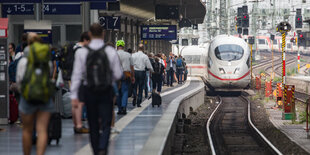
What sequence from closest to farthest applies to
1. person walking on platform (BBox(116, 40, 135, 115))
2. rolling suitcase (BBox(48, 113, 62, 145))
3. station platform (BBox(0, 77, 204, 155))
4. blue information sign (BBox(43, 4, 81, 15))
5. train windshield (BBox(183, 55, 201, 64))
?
station platform (BBox(0, 77, 204, 155)) → rolling suitcase (BBox(48, 113, 62, 145)) → person walking on platform (BBox(116, 40, 135, 115)) → blue information sign (BBox(43, 4, 81, 15)) → train windshield (BBox(183, 55, 201, 64))

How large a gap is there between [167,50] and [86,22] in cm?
4605

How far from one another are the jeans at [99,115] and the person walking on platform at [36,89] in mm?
442

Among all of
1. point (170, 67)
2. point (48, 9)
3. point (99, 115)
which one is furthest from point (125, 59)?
point (170, 67)

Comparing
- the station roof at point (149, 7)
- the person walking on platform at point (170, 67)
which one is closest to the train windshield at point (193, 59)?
the station roof at point (149, 7)

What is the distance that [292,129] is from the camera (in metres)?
20.5

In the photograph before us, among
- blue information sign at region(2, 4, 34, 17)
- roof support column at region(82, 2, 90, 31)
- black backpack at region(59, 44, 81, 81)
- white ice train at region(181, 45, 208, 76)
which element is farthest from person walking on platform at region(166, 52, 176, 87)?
black backpack at region(59, 44, 81, 81)

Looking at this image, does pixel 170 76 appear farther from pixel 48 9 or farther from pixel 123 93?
pixel 123 93

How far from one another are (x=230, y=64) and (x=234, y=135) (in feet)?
61.3

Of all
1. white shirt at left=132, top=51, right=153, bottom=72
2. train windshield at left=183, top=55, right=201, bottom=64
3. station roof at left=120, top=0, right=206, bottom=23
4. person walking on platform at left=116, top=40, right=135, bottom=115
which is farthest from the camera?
train windshield at left=183, top=55, right=201, bottom=64

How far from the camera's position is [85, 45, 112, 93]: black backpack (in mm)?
7695

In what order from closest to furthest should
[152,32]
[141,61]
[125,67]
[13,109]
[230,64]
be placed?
[13,109], [125,67], [141,61], [152,32], [230,64]

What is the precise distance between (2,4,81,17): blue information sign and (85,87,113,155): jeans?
8.81 m

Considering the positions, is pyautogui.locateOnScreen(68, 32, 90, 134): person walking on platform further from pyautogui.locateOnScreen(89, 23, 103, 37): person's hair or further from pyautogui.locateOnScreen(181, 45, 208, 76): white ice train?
pyautogui.locateOnScreen(181, 45, 208, 76): white ice train

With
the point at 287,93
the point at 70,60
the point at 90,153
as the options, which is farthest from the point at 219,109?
the point at 90,153
